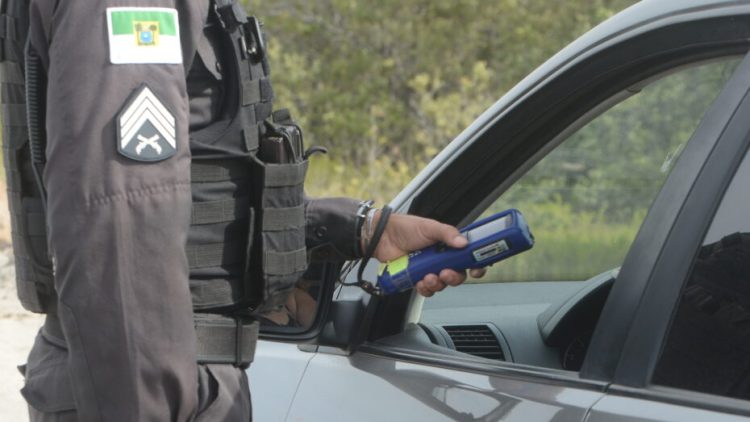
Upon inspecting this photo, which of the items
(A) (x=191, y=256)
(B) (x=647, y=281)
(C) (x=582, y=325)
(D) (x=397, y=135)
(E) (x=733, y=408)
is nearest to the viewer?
(E) (x=733, y=408)

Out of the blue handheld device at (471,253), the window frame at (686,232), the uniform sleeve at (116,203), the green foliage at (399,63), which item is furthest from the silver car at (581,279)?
the green foliage at (399,63)

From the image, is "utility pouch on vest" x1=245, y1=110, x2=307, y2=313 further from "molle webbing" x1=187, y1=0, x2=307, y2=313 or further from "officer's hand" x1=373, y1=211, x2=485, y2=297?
"officer's hand" x1=373, y1=211, x2=485, y2=297

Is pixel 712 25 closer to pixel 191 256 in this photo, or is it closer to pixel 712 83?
pixel 712 83

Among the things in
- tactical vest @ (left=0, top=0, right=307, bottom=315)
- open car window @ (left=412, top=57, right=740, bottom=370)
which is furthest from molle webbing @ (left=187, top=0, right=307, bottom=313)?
open car window @ (left=412, top=57, right=740, bottom=370)

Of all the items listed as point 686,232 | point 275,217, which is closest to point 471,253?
point 275,217

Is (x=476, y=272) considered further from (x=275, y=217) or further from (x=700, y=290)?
(x=700, y=290)

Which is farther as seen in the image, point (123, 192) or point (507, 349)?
point (507, 349)

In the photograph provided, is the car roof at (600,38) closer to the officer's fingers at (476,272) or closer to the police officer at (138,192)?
the officer's fingers at (476,272)

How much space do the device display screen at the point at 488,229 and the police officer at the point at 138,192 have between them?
1.40 feet

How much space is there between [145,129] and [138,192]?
0.30 feet

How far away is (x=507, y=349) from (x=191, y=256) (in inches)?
30.2

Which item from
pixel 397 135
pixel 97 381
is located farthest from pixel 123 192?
pixel 397 135

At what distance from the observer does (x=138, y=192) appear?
1727 mm

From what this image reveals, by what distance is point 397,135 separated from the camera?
1222 centimetres
